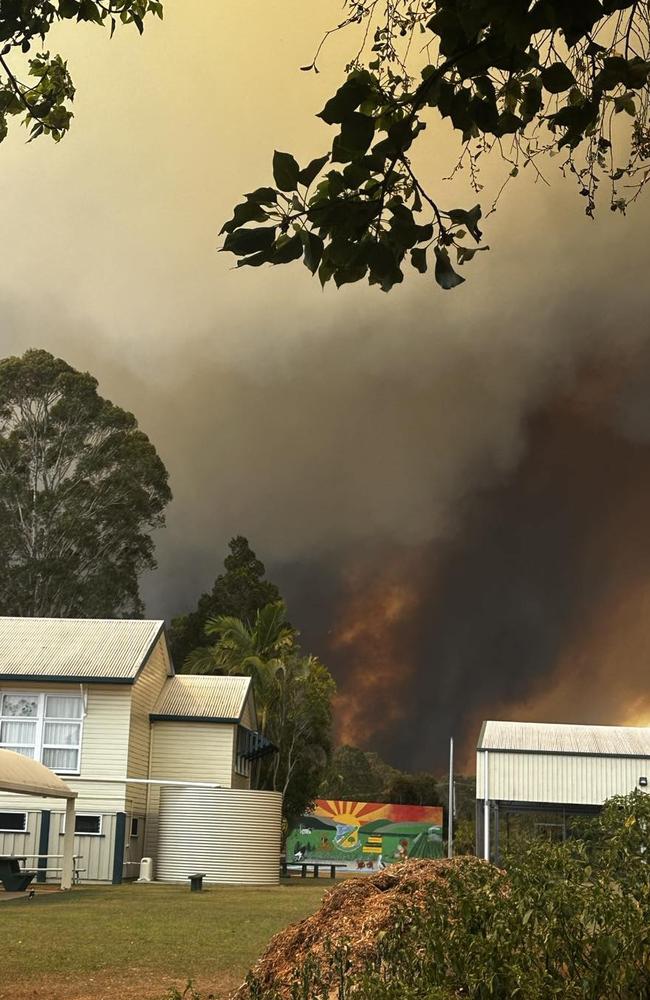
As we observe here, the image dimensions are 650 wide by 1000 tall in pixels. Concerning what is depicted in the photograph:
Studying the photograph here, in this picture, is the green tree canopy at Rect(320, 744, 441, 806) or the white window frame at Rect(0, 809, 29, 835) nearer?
the white window frame at Rect(0, 809, 29, 835)

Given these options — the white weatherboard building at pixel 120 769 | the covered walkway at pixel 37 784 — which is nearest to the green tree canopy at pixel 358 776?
the white weatherboard building at pixel 120 769

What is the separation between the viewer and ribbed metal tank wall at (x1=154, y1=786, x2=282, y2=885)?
31.0 meters

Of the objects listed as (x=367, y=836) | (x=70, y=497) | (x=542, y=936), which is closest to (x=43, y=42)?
(x=542, y=936)

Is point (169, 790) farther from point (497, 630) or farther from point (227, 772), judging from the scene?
point (497, 630)

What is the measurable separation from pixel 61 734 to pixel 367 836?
65.2ft

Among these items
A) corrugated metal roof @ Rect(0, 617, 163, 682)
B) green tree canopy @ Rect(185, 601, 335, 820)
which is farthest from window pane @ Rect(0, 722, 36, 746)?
green tree canopy @ Rect(185, 601, 335, 820)

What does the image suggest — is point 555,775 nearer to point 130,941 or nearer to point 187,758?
point 187,758

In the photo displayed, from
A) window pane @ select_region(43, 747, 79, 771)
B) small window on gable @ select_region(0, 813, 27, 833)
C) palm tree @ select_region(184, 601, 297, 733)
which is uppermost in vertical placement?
palm tree @ select_region(184, 601, 297, 733)

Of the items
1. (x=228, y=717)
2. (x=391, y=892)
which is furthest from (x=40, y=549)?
(x=391, y=892)

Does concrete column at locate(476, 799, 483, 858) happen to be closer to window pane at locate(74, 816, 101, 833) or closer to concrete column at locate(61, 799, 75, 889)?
window pane at locate(74, 816, 101, 833)

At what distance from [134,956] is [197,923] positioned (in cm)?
452

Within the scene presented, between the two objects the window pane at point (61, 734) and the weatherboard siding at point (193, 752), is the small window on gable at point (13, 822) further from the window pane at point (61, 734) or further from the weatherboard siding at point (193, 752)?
the weatherboard siding at point (193, 752)

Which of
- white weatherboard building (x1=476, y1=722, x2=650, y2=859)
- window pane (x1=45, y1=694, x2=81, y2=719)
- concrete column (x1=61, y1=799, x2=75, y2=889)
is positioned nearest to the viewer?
concrete column (x1=61, y1=799, x2=75, y2=889)

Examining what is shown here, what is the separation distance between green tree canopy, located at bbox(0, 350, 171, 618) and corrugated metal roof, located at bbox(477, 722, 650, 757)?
24.9 m
